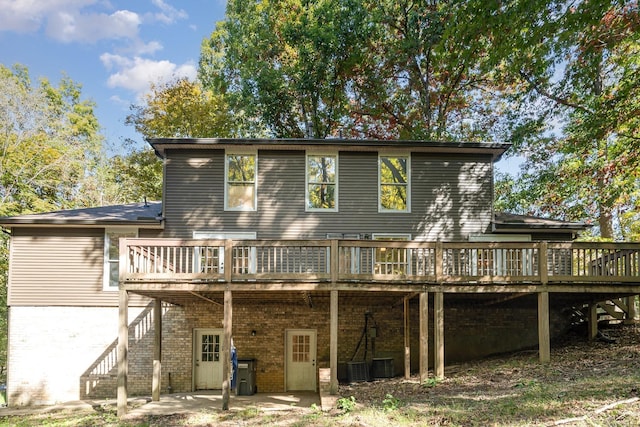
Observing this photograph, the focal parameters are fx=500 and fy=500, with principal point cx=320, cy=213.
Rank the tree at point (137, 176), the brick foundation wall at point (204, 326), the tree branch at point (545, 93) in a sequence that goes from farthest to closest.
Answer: the tree at point (137, 176) → the tree branch at point (545, 93) → the brick foundation wall at point (204, 326)

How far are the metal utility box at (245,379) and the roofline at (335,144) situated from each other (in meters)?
6.28

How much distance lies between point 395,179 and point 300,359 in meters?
6.18

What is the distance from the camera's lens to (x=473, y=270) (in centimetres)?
1228

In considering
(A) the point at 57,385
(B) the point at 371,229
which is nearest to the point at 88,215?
(A) the point at 57,385

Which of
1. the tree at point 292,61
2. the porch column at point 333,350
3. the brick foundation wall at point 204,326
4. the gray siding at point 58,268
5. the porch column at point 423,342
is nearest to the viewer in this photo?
the porch column at point 333,350

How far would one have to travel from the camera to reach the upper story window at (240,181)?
15.0 m

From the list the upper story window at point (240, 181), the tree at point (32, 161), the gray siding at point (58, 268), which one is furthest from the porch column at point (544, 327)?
the tree at point (32, 161)

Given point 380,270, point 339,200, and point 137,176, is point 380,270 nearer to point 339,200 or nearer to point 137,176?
point 339,200

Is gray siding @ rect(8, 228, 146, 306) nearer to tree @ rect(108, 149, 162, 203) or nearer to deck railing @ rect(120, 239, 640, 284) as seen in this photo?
deck railing @ rect(120, 239, 640, 284)

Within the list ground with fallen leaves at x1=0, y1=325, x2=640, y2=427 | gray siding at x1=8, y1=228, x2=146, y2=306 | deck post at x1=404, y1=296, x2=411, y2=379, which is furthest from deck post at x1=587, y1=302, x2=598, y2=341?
gray siding at x1=8, y1=228, x2=146, y2=306

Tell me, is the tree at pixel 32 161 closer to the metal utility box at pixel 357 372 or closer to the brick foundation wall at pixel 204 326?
the brick foundation wall at pixel 204 326

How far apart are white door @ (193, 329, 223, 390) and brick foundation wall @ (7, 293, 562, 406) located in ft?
0.68

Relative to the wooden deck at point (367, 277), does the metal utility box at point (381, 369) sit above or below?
below

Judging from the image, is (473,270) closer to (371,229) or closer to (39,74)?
(371,229)
